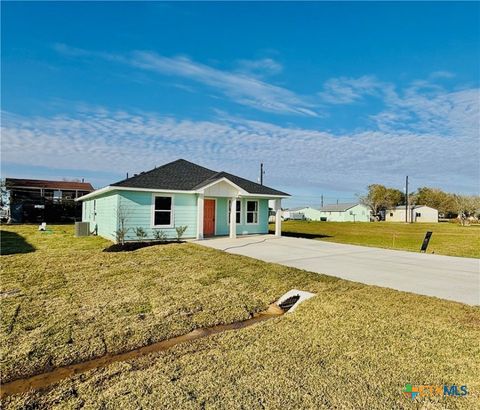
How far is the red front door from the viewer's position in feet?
57.0

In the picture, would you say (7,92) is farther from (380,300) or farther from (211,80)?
(380,300)

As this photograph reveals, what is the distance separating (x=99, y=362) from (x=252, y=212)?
15.1m

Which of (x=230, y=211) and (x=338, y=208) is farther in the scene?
(x=338, y=208)

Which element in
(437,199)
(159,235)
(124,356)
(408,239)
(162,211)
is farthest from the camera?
(437,199)

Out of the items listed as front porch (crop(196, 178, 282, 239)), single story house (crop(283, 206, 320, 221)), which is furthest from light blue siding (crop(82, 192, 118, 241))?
single story house (crop(283, 206, 320, 221))

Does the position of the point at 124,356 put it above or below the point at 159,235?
below

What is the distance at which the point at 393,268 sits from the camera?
352 inches

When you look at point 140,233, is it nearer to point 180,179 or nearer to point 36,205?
point 180,179

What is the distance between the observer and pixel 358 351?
366cm

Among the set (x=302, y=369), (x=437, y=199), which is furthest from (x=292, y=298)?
(x=437, y=199)

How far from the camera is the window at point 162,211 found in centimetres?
1508

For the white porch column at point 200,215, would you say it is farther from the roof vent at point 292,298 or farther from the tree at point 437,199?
the tree at point 437,199

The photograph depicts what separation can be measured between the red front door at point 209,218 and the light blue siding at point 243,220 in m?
0.23

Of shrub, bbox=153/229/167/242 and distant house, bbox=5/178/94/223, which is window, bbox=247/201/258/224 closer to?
shrub, bbox=153/229/167/242
